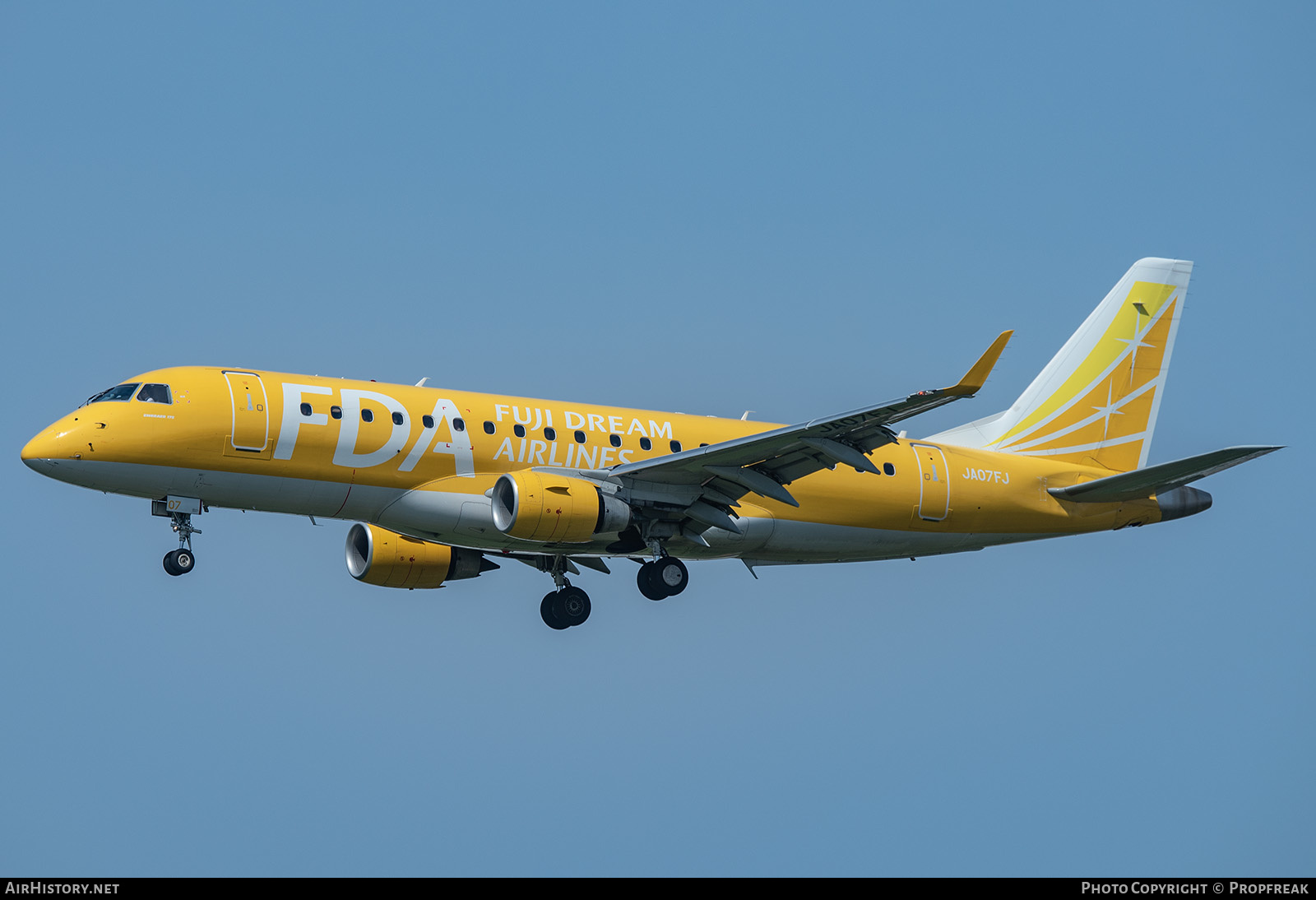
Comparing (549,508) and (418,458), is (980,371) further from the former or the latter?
(418,458)

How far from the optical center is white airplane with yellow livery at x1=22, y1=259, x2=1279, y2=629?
3297 centimetres

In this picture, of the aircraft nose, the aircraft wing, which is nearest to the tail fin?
the aircraft wing

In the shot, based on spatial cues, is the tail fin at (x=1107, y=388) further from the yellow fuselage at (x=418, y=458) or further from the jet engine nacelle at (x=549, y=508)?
the jet engine nacelle at (x=549, y=508)

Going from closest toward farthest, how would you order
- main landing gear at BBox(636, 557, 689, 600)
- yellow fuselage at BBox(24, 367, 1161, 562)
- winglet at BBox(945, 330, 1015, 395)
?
winglet at BBox(945, 330, 1015, 395), yellow fuselage at BBox(24, 367, 1161, 562), main landing gear at BBox(636, 557, 689, 600)

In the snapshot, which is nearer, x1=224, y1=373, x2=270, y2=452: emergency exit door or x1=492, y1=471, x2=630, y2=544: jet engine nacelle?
x1=224, y1=373, x2=270, y2=452: emergency exit door

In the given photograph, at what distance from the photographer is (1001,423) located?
43031 millimetres

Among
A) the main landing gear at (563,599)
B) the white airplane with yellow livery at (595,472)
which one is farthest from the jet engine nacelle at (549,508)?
the main landing gear at (563,599)

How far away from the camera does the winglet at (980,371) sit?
1153 inches

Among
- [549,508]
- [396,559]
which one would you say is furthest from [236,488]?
[549,508]

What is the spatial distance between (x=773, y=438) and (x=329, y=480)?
379 inches

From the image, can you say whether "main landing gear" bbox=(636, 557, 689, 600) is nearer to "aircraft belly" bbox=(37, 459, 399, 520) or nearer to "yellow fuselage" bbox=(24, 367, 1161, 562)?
"yellow fuselage" bbox=(24, 367, 1161, 562)

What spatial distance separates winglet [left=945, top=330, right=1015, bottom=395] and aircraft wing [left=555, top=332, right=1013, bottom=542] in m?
1.24

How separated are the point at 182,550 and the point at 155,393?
3400mm

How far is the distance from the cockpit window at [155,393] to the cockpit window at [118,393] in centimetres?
20
